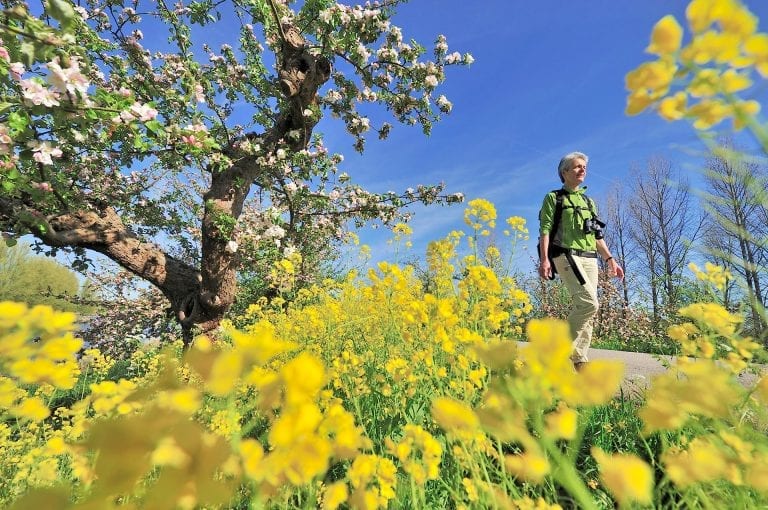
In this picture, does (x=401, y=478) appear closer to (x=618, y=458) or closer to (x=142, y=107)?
(x=618, y=458)

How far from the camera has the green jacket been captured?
10.7 feet

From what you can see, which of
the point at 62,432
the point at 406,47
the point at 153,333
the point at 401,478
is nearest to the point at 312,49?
the point at 406,47

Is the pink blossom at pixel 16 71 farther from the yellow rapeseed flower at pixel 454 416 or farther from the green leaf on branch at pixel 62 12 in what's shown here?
the yellow rapeseed flower at pixel 454 416

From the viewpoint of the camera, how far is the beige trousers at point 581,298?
3.10 m

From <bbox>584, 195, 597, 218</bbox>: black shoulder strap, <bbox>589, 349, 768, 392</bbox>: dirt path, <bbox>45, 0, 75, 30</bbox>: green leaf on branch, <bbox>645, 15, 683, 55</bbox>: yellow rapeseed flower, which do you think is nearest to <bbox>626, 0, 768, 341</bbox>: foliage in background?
<bbox>645, 15, 683, 55</bbox>: yellow rapeseed flower

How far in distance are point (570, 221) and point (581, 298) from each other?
66 cm

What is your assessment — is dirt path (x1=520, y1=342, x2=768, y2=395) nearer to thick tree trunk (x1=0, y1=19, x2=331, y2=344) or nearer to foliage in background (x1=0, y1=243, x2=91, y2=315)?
thick tree trunk (x1=0, y1=19, x2=331, y2=344)

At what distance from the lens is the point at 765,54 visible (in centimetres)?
46

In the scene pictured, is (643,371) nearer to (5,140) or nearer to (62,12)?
(62,12)

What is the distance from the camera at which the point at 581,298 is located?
3.12 m

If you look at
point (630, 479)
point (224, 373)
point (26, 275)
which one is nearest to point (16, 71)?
point (224, 373)

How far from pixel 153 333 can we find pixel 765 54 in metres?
8.78

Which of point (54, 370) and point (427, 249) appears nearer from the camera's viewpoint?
point (54, 370)

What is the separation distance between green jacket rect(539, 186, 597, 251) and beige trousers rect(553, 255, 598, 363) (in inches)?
5.1
